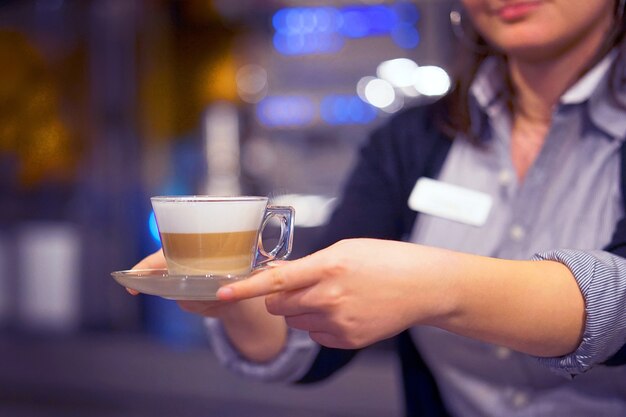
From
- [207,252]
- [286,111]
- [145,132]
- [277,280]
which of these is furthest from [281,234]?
[145,132]

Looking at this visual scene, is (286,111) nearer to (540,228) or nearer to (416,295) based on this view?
(540,228)

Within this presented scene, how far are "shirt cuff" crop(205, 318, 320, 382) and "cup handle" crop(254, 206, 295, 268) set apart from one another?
0.79 feet

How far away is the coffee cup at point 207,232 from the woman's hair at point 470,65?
1.90ft

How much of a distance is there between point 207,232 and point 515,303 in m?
0.39

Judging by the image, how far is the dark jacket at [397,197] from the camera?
1353 millimetres

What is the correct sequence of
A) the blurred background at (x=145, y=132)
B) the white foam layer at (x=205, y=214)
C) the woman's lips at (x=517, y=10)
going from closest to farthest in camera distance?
the white foam layer at (x=205, y=214)
the woman's lips at (x=517, y=10)
the blurred background at (x=145, y=132)

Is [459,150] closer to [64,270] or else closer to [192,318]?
[192,318]

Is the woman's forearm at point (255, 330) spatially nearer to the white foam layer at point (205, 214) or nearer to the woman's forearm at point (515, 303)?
the white foam layer at point (205, 214)

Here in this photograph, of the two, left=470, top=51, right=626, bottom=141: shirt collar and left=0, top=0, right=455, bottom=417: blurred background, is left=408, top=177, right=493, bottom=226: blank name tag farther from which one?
left=0, top=0, right=455, bottom=417: blurred background

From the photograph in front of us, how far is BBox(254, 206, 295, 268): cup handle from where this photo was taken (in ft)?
3.29

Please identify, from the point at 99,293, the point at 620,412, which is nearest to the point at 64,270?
the point at 99,293

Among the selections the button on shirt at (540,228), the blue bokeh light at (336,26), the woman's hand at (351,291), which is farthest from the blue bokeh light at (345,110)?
the woman's hand at (351,291)

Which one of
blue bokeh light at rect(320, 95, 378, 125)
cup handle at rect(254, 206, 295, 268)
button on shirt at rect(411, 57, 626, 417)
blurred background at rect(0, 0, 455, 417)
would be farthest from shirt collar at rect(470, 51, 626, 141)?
blue bokeh light at rect(320, 95, 378, 125)

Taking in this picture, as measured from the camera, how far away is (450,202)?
1.33 meters
